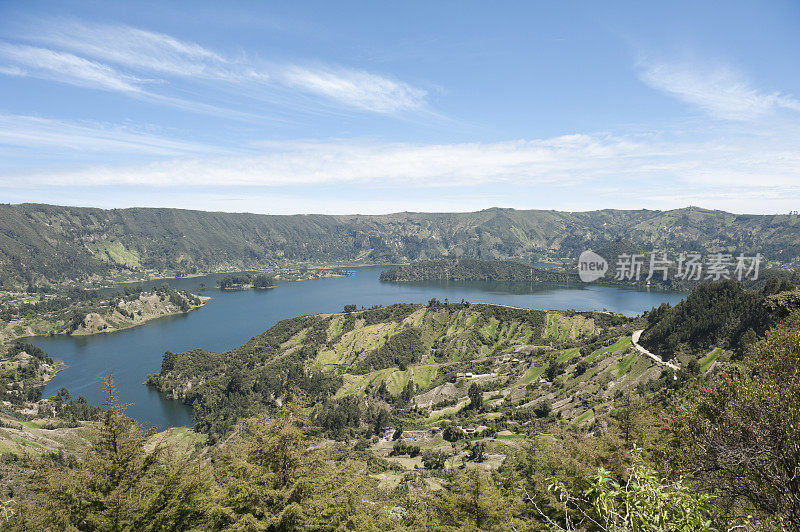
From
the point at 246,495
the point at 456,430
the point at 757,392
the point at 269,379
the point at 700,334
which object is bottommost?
the point at 269,379

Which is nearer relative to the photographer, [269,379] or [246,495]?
[246,495]

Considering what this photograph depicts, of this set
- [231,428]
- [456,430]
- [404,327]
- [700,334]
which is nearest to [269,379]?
[231,428]

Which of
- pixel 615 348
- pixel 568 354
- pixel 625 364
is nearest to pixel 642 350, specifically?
pixel 625 364

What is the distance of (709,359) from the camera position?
9556 centimetres

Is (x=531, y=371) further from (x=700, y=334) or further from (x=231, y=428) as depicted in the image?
(x=231, y=428)

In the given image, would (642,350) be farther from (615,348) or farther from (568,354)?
(568,354)

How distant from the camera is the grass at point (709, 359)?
92.4m

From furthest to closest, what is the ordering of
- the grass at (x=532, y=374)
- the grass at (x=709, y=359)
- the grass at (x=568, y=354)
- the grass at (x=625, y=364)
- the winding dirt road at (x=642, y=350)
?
the grass at (x=568, y=354), the grass at (x=532, y=374), the grass at (x=625, y=364), the winding dirt road at (x=642, y=350), the grass at (x=709, y=359)

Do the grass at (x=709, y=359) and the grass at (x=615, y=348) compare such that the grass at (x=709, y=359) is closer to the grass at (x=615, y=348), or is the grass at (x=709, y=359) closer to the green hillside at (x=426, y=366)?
the green hillside at (x=426, y=366)

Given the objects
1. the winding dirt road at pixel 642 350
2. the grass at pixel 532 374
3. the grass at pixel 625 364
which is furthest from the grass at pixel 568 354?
the grass at pixel 625 364

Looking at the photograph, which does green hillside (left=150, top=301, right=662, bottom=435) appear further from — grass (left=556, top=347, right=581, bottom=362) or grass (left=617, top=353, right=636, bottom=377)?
grass (left=556, top=347, right=581, bottom=362)

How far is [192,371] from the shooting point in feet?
505

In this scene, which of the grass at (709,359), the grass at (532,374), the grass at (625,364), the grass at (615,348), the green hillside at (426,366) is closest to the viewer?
the grass at (709,359)

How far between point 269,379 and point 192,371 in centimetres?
3458
